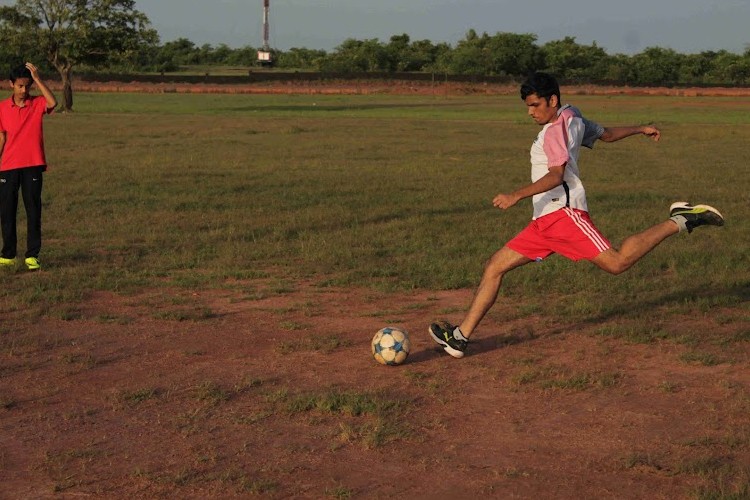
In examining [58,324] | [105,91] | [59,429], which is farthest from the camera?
[105,91]

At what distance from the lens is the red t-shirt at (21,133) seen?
10.2 meters

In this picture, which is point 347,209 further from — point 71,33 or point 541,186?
point 71,33

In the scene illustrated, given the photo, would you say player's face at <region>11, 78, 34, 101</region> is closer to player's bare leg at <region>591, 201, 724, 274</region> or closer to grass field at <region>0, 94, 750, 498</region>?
grass field at <region>0, 94, 750, 498</region>

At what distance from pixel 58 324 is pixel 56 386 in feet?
5.68

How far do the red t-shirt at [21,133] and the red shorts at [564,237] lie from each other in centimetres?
532

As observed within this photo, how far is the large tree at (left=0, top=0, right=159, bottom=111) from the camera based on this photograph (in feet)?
160

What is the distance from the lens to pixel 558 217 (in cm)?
695

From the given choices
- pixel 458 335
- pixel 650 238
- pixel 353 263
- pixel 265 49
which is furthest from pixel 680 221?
pixel 265 49

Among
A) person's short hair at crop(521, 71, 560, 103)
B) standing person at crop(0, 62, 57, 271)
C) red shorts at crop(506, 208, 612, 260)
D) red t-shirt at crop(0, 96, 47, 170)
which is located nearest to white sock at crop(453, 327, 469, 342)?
red shorts at crop(506, 208, 612, 260)

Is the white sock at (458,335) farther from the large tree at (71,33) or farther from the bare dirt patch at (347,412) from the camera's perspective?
Answer: the large tree at (71,33)

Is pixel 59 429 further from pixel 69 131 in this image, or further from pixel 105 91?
pixel 105 91

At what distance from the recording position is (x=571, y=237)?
6.93 metres

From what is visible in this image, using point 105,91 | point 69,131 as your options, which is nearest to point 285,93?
point 105,91

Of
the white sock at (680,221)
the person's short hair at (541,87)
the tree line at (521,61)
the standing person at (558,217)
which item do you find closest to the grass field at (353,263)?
the standing person at (558,217)
